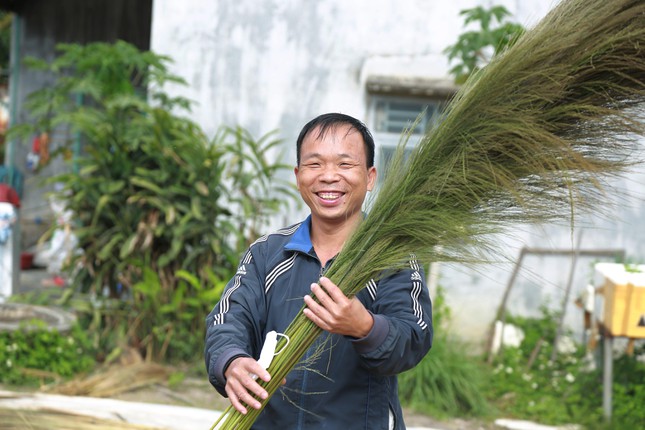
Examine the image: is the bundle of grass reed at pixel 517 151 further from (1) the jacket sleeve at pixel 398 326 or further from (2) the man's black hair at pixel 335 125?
(2) the man's black hair at pixel 335 125

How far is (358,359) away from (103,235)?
3898mm

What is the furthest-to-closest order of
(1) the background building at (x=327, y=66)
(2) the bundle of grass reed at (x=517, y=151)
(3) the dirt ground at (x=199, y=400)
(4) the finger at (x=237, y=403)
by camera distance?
1. (1) the background building at (x=327, y=66)
2. (3) the dirt ground at (x=199, y=400)
3. (4) the finger at (x=237, y=403)
4. (2) the bundle of grass reed at (x=517, y=151)

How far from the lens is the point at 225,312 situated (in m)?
1.99

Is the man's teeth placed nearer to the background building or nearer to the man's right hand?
the man's right hand

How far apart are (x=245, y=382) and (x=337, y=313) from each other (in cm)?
→ 28

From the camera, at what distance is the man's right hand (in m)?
1.79

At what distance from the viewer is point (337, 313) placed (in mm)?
1712

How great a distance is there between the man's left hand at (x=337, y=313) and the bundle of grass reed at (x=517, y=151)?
8 cm

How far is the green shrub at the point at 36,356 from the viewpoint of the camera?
495 cm

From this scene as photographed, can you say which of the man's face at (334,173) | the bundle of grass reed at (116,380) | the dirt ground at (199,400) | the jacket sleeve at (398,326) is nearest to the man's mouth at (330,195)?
the man's face at (334,173)

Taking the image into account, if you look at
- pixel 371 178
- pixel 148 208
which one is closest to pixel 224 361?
pixel 371 178

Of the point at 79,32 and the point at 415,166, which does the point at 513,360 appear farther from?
the point at 79,32

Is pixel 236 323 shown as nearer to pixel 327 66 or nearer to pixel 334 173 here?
pixel 334 173

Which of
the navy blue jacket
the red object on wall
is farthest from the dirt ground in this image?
the navy blue jacket
